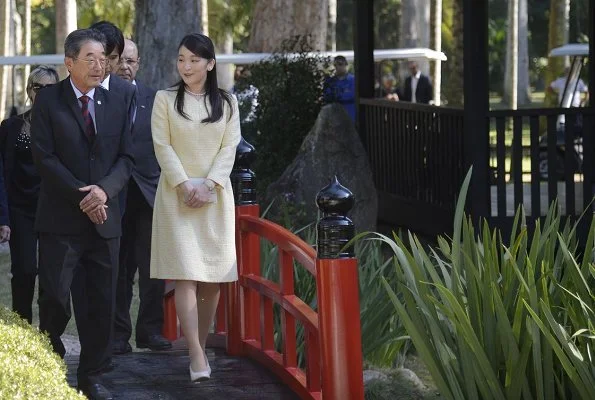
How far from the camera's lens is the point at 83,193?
6.55 metres

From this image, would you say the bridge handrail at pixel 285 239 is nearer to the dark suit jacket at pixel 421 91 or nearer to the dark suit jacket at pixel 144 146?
the dark suit jacket at pixel 144 146

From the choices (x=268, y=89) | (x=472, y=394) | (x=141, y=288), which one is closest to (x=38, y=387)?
(x=472, y=394)

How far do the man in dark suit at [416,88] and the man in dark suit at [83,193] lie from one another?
2237 centimetres

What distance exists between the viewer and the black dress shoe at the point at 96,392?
6.63 meters

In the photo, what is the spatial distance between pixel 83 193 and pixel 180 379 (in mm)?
1227

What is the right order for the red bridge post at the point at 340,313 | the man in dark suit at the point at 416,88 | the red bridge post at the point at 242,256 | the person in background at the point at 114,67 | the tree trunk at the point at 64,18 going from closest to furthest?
the red bridge post at the point at 340,313
the person in background at the point at 114,67
the red bridge post at the point at 242,256
the man in dark suit at the point at 416,88
the tree trunk at the point at 64,18

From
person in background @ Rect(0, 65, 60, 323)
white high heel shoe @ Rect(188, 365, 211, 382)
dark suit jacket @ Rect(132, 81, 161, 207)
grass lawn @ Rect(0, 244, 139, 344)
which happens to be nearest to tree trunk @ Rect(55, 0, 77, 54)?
grass lawn @ Rect(0, 244, 139, 344)

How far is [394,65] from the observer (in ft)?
192

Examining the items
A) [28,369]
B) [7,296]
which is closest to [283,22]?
[7,296]

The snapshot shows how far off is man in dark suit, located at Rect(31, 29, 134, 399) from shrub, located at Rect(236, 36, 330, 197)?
7.20m

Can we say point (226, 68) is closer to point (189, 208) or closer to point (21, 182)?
point (21, 182)

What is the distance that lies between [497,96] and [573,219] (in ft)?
213

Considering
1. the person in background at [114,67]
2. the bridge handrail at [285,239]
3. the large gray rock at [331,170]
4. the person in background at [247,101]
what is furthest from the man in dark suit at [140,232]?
the person in background at [247,101]

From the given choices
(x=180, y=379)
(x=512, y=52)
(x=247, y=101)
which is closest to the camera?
(x=180, y=379)
